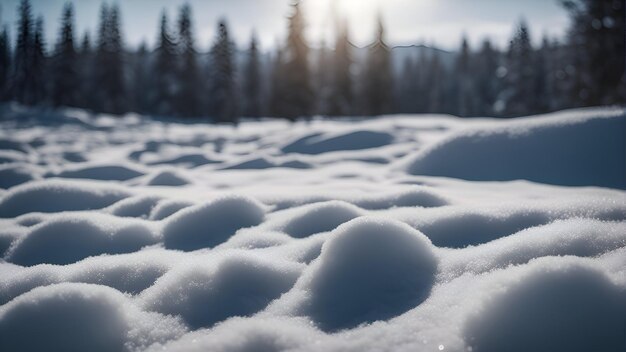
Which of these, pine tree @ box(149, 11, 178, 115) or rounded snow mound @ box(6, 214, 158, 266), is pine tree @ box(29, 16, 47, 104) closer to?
pine tree @ box(149, 11, 178, 115)

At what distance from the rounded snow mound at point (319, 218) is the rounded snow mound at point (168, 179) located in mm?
2235

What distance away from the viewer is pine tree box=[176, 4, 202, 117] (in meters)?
31.7

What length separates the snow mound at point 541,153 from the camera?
3.58 m

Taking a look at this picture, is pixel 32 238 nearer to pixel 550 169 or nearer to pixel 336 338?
pixel 336 338

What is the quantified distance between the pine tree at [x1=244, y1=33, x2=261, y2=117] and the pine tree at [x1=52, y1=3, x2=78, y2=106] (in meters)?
15.3

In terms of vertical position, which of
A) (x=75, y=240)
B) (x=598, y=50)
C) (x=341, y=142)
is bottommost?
(x=75, y=240)

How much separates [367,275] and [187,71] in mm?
33210

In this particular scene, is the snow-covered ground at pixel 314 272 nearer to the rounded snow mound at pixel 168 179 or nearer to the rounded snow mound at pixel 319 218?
the rounded snow mound at pixel 319 218

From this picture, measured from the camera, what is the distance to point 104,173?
4.86 meters

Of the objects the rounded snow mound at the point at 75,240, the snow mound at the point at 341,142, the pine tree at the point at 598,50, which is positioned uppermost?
the pine tree at the point at 598,50

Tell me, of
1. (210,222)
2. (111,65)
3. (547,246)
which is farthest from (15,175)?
(111,65)

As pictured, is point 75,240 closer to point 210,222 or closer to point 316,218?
point 210,222

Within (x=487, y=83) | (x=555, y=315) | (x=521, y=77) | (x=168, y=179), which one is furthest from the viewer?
(x=487, y=83)

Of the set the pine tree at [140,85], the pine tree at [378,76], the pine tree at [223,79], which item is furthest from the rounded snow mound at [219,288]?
the pine tree at [140,85]
